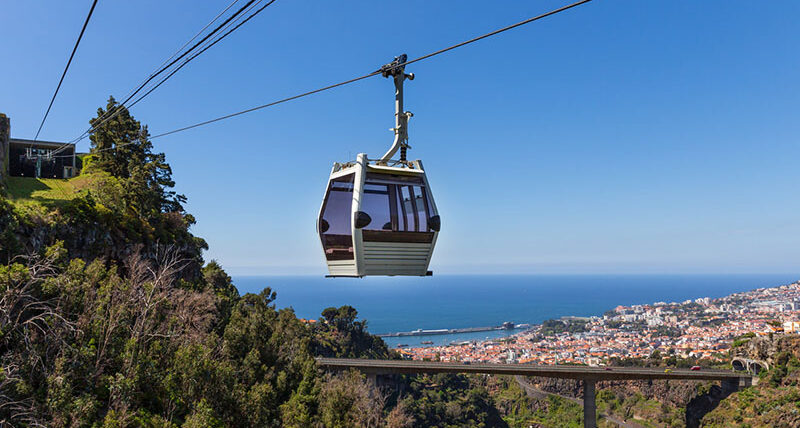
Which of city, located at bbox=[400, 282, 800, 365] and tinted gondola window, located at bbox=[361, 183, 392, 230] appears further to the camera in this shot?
city, located at bbox=[400, 282, 800, 365]

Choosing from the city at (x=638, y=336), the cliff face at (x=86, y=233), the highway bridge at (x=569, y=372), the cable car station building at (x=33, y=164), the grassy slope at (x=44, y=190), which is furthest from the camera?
the city at (x=638, y=336)

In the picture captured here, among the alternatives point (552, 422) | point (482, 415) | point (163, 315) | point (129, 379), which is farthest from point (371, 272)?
point (552, 422)

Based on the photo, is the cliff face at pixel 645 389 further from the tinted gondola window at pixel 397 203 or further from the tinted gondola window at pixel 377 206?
the tinted gondola window at pixel 377 206

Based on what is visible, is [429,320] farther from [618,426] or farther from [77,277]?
[77,277]

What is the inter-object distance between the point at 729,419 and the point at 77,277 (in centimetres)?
4641

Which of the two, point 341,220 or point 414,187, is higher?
point 414,187

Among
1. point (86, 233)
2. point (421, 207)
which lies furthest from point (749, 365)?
point (86, 233)

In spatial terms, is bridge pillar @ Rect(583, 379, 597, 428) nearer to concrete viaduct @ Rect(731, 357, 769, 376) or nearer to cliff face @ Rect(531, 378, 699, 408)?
cliff face @ Rect(531, 378, 699, 408)

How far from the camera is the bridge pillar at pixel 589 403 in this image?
36781mm

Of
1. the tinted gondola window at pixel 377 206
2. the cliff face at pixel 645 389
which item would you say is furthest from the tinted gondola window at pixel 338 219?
the cliff face at pixel 645 389

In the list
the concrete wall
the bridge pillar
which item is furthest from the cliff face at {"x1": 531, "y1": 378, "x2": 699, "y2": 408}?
the concrete wall

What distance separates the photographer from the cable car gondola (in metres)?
5.54

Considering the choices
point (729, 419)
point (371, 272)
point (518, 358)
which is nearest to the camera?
point (371, 272)

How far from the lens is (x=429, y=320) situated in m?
Result: 182
